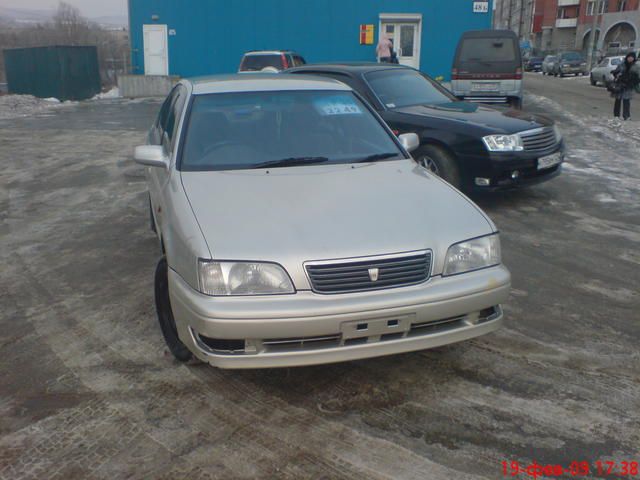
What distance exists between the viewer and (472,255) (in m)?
3.42

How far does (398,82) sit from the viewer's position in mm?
8250

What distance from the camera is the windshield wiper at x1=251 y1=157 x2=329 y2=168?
421 cm

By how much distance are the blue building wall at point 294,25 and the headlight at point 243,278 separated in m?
22.5

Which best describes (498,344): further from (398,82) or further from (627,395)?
(398,82)

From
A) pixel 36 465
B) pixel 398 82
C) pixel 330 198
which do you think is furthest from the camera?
pixel 398 82

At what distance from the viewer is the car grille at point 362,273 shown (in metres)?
3.08

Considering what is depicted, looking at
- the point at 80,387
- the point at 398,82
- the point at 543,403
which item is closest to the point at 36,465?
the point at 80,387

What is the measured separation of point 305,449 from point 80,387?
1.39 metres

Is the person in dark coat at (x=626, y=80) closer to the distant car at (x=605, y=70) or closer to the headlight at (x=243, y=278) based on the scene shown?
the headlight at (x=243, y=278)

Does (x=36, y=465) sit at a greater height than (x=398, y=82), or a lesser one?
lesser

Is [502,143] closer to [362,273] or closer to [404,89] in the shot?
[404,89]

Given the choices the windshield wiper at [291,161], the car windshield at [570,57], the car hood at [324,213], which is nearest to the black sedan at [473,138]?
the car hood at [324,213]

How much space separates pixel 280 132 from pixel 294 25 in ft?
69.1
